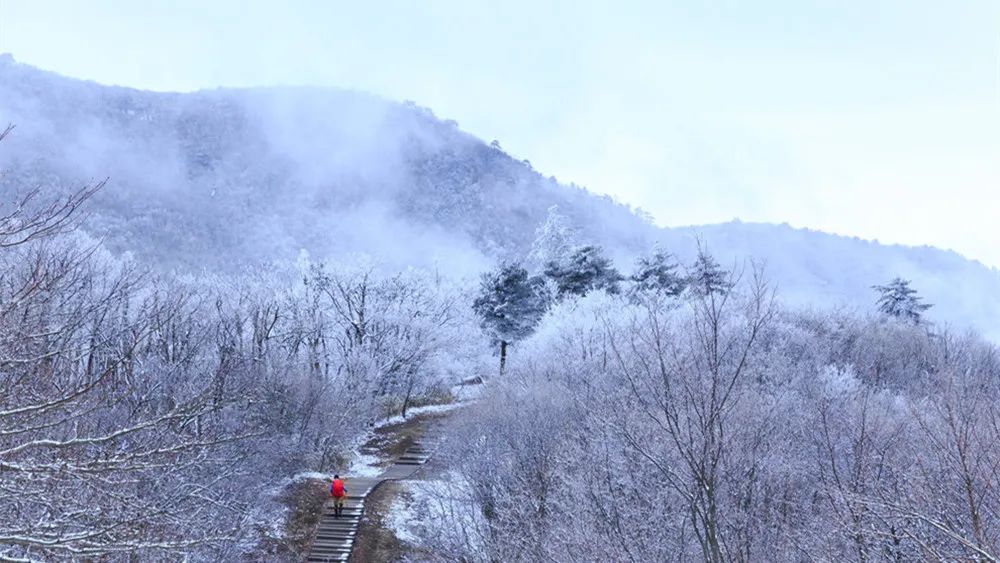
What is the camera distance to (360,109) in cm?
18900

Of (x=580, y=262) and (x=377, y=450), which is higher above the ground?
(x=580, y=262)

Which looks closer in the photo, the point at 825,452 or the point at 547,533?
the point at 547,533

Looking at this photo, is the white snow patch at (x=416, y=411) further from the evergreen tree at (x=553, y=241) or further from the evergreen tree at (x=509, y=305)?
the evergreen tree at (x=553, y=241)

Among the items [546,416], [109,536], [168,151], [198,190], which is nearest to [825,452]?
[546,416]

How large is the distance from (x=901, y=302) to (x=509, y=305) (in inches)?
1268

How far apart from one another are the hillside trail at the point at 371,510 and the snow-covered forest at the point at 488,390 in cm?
111

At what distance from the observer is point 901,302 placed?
168 ft

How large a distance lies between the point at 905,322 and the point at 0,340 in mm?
53237

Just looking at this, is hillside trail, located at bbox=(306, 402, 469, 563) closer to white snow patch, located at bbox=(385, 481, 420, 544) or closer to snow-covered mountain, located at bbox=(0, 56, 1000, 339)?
white snow patch, located at bbox=(385, 481, 420, 544)

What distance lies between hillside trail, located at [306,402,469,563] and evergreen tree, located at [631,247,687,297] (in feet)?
53.6

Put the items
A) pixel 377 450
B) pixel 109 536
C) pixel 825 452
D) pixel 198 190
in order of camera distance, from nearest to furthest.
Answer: pixel 109 536, pixel 825 452, pixel 377 450, pixel 198 190

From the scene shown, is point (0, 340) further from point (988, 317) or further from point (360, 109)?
point (360, 109)

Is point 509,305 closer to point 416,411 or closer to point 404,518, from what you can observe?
point 416,411

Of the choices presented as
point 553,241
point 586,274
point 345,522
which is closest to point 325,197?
point 553,241
